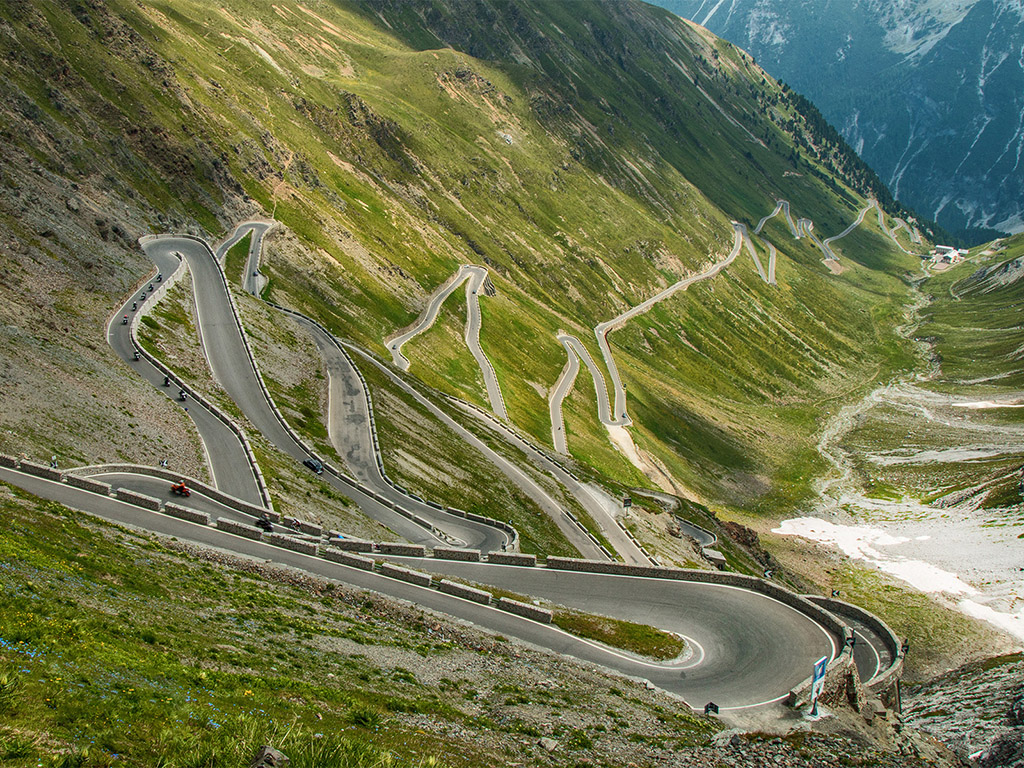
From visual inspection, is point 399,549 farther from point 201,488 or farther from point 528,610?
point 201,488

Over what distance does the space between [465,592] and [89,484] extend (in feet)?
74.6

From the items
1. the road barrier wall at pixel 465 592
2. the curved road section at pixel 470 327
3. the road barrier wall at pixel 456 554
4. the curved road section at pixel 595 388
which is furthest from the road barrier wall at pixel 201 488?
the curved road section at pixel 595 388

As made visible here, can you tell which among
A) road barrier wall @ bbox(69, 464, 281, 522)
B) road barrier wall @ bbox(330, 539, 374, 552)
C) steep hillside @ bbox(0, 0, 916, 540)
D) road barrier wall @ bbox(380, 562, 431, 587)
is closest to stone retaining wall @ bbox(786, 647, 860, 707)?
road barrier wall @ bbox(380, 562, 431, 587)

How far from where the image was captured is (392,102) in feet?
650

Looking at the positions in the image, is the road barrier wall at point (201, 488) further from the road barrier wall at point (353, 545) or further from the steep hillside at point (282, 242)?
the road barrier wall at point (353, 545)

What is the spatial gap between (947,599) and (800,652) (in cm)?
5247

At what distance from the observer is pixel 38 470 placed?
40719mm

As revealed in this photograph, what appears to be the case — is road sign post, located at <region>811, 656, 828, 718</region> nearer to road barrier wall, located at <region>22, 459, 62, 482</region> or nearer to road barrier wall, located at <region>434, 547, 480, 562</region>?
road barrier wall, located at <region>434, 547, 480, 562</region>

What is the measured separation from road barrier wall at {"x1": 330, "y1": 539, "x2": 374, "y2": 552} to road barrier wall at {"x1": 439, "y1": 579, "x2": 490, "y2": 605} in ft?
21.4

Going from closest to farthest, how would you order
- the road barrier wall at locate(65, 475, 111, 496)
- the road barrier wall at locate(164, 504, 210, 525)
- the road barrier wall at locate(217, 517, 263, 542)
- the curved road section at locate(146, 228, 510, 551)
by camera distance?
the road barrier wall at locate(65, 475, 111, 496) → the road barrier wall at locate(164, 504, 210, 525) → the road barrier wall at locate(217, 517, 263, 542) → the curved road section at locate(146, 228, 510, 551)

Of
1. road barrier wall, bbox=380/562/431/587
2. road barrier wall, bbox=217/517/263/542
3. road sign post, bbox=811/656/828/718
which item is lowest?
road barrier wall, bbox=217/517/263/542

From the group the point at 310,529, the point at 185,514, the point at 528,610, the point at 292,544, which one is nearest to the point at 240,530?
the point at 292,544

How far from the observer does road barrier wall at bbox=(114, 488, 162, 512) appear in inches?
1665

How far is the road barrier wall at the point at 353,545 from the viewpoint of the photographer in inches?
1821
